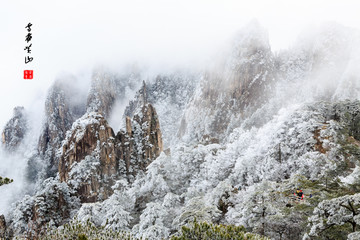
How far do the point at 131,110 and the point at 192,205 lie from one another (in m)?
154

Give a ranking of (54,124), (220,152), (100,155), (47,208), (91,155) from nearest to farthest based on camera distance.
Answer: (220,152), (47,208), (91,155), (100,155), (54,124)

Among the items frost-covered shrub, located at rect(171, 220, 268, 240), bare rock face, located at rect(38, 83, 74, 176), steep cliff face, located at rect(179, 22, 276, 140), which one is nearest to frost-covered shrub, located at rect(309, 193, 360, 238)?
frost-covered shrub, located at rect(171, 220, 268, 240)

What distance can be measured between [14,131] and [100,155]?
11786 centimetres

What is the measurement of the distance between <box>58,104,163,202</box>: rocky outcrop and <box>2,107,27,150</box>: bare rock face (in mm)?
103482

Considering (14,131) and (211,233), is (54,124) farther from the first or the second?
(211,233)

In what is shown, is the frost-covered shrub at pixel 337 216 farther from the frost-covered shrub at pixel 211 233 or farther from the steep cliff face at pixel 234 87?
the steep cliff face at pixel 234 87

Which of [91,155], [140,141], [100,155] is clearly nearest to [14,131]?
[140,141]

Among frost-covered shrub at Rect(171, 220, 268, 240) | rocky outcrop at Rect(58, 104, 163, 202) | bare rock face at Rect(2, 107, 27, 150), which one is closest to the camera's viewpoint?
frost-covered shrub at Rect(171, 220, 268, 240)

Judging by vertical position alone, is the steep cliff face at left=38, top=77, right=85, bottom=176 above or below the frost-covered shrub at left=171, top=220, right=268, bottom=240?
below

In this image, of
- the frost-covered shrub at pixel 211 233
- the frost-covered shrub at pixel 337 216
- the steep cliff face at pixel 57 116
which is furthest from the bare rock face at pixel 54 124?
the frost-covered shrub at pixel 337 216

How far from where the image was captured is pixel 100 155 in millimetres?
72750

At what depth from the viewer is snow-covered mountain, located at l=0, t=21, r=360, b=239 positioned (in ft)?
80.8

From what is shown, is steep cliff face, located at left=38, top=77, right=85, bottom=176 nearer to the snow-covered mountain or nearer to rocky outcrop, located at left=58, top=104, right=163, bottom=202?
the snow-covered mountain

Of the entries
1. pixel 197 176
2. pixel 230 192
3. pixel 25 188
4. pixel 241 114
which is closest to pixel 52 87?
pixel 25 188
